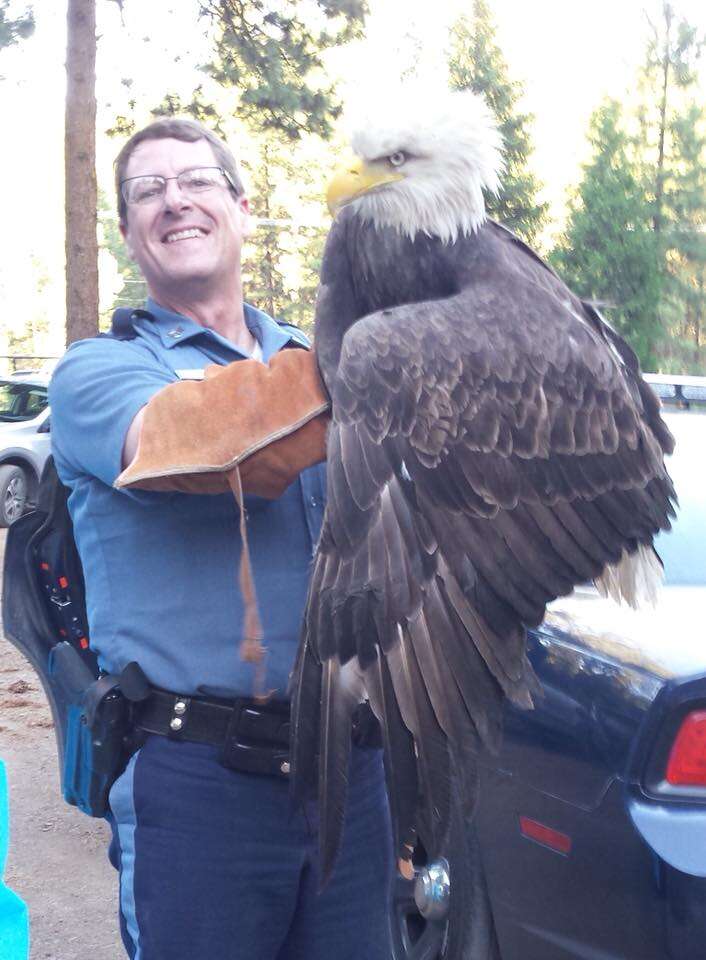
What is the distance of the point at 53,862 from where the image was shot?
4438 mm

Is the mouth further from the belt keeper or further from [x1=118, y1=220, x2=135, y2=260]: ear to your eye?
the belt keeper

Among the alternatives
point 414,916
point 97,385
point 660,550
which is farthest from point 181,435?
point 414,916

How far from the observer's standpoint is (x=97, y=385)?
6.81ft

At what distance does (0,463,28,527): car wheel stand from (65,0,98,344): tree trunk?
9.96 feet

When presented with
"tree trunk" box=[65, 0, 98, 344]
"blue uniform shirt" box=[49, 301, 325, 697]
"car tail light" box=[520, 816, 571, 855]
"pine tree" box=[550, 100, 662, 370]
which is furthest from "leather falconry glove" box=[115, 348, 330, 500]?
"pine tree" box=[550, 100, 662, 370]

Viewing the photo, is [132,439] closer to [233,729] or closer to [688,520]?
[233,729]

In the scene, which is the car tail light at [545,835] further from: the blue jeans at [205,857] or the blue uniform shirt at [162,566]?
the blue uniform shirt at [162,566]

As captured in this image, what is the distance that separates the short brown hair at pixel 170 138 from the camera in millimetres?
2402

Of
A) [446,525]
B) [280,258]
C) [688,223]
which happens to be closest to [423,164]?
[446,525]

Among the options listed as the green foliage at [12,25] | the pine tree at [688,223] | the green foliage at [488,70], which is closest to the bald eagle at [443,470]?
the green foliage at [12,25]

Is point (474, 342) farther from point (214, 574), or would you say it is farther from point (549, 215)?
point (549, 215)

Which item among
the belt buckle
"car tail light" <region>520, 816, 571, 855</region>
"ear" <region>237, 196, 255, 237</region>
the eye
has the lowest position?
"car tail light" <region>520, 816, 571, 855</region>

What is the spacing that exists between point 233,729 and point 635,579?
0.90 meters

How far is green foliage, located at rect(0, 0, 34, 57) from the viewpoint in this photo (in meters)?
12.3
